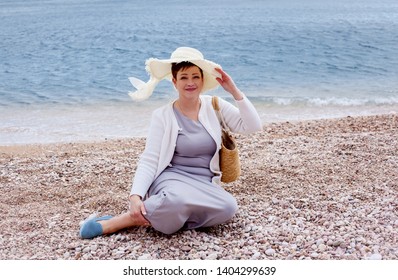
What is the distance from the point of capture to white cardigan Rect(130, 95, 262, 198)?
4.18 meters

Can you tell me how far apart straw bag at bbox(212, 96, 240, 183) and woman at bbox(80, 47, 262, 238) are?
5 cm

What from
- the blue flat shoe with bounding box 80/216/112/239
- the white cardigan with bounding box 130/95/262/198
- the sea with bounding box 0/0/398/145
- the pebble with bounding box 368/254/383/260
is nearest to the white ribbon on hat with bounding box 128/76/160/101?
the white cardigan with bounding box 130/95/262/198

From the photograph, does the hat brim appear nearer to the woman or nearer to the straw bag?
the woman

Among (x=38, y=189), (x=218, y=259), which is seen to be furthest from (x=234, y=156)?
(x=38, y=189)

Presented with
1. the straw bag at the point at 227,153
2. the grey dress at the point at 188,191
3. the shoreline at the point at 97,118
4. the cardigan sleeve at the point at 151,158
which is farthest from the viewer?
the shoreline at the point at 97,118

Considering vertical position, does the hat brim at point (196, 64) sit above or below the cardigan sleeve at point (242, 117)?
above

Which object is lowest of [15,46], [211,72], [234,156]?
[15,46]

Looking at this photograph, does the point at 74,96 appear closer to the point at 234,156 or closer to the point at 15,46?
the point at 234,156

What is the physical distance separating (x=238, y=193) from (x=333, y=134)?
3.35 m

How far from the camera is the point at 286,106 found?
13273 millimetres

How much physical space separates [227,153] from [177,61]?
856mm

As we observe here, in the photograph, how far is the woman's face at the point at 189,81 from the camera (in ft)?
13.6

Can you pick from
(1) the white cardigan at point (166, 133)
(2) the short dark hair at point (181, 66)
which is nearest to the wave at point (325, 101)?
(1) the white cardigan at point (166, 133)

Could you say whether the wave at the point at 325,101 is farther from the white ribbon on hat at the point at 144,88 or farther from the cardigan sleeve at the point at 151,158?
the cardigan sleeve at the point at 151,158
